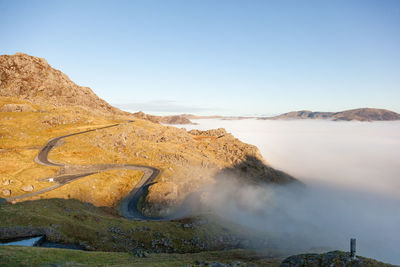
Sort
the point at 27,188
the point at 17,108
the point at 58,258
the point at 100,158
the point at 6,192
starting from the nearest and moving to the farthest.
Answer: the point at 58,258 < the point at 6,192 < the point at 27,188 < the point at 100,158 < the point at 17,108

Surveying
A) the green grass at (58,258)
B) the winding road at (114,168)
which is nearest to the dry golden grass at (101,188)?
the winding road at (114,168)

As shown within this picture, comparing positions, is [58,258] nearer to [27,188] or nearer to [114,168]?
[27,188]

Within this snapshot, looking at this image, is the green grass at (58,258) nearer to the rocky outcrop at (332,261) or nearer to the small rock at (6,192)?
the rocky outcrop at (332,261)

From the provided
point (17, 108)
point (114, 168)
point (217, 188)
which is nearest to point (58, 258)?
point (114, 168)

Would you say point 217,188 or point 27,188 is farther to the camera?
point 217,188

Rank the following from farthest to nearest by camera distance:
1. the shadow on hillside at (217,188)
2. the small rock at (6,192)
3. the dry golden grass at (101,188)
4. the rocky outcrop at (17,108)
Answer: the rocky outcrop at (17,108) < the shadow on hillside at (217,188) < the dry golden grass at (101,188) < the small rock at (6,192)

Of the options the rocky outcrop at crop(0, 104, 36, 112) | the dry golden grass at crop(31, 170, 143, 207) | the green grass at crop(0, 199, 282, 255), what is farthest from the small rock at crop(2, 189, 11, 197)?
→ the rocky outcrop at crop(0, 104, 36, 112)

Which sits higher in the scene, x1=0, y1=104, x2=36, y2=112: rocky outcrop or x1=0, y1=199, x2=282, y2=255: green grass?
x1=0, y1=104, x2=36, y2=112: rocky outcrop

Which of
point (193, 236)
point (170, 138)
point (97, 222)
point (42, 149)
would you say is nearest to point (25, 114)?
point (42, 149)

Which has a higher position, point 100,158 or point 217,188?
point 100,158

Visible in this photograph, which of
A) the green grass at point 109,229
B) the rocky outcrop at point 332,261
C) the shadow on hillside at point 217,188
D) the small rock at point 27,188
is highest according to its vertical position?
the rocky outcrop at point 332,261

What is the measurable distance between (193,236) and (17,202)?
192ft

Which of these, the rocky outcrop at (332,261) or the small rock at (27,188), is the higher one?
the rocky outcrop at (332,261)

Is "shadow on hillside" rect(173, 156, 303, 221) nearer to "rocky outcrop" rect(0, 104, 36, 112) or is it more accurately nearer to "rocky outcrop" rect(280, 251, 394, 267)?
"rocky outcrop" rect(280, 251, 394, 267)
